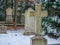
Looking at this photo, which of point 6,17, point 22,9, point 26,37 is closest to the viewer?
point 26,37

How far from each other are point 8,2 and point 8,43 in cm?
575

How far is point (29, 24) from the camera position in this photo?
895 centimetres

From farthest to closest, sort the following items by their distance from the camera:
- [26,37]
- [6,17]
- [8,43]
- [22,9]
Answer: [22,9]
[6,17]
[26,37]
[8,43]

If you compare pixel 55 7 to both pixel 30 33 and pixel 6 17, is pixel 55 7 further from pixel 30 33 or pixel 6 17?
pixel 6 17

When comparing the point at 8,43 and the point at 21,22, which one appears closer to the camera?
the point at 8,43

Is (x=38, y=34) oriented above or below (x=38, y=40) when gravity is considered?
above

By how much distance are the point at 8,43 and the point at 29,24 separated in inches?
74.7

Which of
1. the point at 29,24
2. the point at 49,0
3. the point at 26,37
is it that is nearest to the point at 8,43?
the point at 26,37

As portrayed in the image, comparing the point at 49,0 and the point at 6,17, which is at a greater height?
the point at 49,0

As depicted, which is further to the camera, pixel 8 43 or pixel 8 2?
pixel 8 2

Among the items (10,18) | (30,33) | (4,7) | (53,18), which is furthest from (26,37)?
(4,7)

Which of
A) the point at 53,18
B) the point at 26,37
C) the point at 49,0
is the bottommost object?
the point at 26,37

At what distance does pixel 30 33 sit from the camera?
8.91m

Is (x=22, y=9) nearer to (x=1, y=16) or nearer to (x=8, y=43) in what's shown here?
(x=1, y=16)
